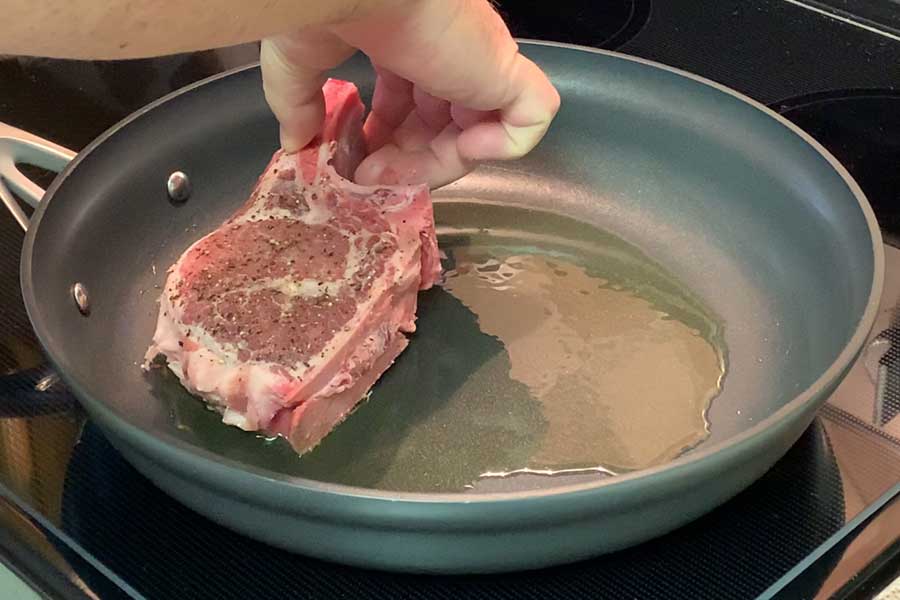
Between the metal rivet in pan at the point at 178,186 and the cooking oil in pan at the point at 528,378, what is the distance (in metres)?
0.25

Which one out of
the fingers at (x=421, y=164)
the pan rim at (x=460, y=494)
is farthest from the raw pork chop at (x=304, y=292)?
the pan rim at (x=460, y=494)

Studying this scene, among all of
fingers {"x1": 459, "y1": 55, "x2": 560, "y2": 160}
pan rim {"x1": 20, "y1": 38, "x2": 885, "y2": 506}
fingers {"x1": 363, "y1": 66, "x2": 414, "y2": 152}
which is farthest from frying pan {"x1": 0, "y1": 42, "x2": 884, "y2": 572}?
fingers {"x1": 459, "y1": 55, "x2": 560, "y2": 160}

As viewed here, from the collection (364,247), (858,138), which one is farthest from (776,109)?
(364,247)

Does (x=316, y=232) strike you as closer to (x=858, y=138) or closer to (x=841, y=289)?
(x=841, y=289)

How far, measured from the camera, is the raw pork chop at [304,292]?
73 cm

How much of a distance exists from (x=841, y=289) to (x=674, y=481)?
32 centimetres

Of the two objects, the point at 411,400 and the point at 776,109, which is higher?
the point at 776,109

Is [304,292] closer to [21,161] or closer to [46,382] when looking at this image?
[46,382]

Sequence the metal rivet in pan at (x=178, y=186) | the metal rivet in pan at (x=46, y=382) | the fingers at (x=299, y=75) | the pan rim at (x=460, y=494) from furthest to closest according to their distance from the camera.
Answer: the metal rivet in pan at (x=178, y=186) → the metal rivet in pan at (x=46, y=382) → the fingers at (x=299, y=75) → the pan rim at (x=460, y=494)

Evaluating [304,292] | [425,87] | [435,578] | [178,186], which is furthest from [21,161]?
[435,578]

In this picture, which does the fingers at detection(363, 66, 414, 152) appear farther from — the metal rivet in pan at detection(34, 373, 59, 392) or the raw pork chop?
the metal rivet in pan at detection(34, 373, 59, 392)

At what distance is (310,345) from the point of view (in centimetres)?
74

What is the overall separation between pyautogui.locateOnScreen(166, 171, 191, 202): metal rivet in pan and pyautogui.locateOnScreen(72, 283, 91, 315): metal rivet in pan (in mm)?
144

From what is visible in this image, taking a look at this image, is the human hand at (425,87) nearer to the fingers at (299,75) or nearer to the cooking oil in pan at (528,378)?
the fingers at (299,75)
